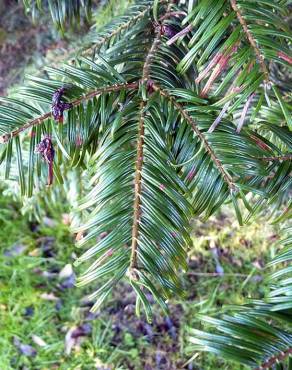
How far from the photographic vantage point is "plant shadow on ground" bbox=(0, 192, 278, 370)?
1752mm

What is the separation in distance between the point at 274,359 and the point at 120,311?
1436 millimetres

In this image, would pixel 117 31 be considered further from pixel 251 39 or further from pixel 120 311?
pixel 120 311

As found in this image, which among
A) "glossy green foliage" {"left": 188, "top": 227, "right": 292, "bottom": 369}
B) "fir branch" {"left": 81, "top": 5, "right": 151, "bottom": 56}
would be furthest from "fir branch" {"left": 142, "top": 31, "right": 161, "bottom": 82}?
"glossy green foliage" {"left": 188, "top": 227, "right": 292, "bottom": 369}

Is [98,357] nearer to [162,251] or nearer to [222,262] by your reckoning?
[222,262]

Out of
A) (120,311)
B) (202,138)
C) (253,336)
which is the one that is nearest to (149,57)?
(202,138)

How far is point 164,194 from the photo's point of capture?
64 centimetres

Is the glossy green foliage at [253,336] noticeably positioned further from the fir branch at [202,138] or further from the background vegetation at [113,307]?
the background vegetation at [113,307]

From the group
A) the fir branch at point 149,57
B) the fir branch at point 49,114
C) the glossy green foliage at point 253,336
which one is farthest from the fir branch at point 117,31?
the glossy green foliage at point 253,336

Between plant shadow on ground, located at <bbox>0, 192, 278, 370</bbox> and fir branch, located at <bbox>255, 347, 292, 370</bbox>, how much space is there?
3.75 feet

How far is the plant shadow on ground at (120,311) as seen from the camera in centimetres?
175

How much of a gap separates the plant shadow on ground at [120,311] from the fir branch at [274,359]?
1.14 meters

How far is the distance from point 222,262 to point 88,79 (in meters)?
1.38

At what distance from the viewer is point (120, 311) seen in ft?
6.14

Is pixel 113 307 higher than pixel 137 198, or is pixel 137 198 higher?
pixel 137 198
